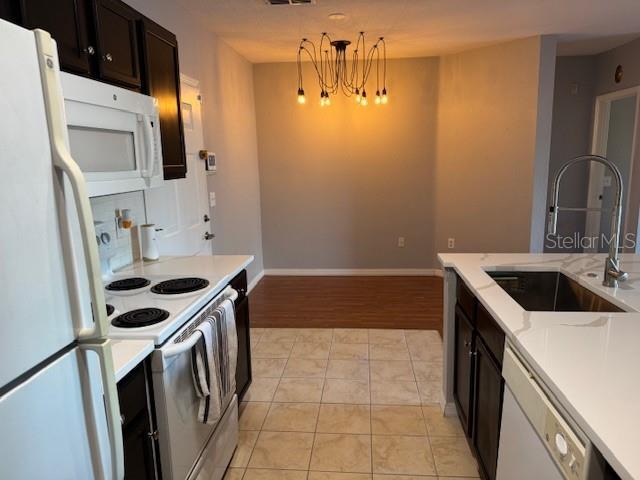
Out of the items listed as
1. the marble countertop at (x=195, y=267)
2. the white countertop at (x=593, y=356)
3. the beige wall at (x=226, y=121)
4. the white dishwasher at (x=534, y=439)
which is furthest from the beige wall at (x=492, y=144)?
the white dishwasher at (x=534, y=439)

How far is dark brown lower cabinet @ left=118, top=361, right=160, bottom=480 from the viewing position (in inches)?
52.6

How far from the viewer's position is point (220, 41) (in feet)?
13.3

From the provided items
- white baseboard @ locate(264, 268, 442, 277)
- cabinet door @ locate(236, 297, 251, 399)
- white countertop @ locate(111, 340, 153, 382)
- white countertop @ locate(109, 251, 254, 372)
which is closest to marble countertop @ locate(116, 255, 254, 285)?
white countertop @ locate(109, 251, 254, 372)

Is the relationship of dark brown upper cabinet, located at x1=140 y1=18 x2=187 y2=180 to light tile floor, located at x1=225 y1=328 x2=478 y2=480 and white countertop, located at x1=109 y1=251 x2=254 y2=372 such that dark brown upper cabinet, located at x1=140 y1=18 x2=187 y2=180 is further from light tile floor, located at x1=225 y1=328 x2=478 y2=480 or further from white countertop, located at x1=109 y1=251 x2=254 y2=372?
light tile floor, located at x1=225 y1=328 x2=478 y2=480

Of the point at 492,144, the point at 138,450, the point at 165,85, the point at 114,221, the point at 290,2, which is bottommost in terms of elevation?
the point at 138,450

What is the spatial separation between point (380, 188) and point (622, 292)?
3.74 m

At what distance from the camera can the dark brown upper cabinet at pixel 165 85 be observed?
2.05 m

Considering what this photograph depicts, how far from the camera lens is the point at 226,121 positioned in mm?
4223

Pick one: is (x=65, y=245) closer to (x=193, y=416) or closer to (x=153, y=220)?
(x=193, y=416)

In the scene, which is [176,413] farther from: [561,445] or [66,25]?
[66,25]

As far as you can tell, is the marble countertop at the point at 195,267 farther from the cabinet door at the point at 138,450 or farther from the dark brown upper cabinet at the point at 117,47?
the cabinet door at the point at 138,450

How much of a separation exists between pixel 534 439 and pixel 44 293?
1296mm

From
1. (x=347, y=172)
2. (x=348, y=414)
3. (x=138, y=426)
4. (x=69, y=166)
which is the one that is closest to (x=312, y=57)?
(x=347, y=172)

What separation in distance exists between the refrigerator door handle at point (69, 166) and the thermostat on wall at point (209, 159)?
8.92 ft
